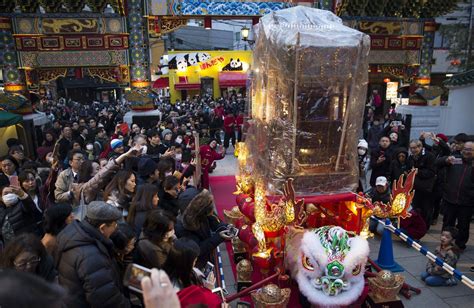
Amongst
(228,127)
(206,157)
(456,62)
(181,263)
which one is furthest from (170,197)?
(456,62)

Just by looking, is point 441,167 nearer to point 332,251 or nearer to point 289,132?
point 289,132

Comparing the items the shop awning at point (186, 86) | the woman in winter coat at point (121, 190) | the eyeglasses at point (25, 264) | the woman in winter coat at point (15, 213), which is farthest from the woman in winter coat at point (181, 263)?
the shop awning at point (186, 86)

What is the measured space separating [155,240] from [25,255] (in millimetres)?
846

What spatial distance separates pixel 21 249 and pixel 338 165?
A: 3242 millimetres

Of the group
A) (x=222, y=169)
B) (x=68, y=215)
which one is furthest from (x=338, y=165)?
(x=222, y=169)

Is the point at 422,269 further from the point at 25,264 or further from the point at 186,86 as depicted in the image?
the point at 186,86

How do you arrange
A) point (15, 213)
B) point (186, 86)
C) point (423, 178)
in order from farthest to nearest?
1. point (186, 86)
2. point (423, 178)
3. point (15, 213)

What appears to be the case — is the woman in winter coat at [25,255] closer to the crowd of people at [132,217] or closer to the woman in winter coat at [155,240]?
the crowd of people at [132,217]

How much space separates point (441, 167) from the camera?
17.3 ft

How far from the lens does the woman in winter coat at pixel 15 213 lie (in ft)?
11.1

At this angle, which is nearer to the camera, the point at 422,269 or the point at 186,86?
the point at 422,269

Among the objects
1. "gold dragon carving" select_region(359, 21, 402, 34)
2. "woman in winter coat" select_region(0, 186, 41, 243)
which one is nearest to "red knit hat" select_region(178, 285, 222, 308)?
"woman in winter coat" select_region(0, 186, 41, 243)

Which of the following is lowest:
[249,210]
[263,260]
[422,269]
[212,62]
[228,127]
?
[422,269]

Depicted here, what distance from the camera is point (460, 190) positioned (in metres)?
4.91
